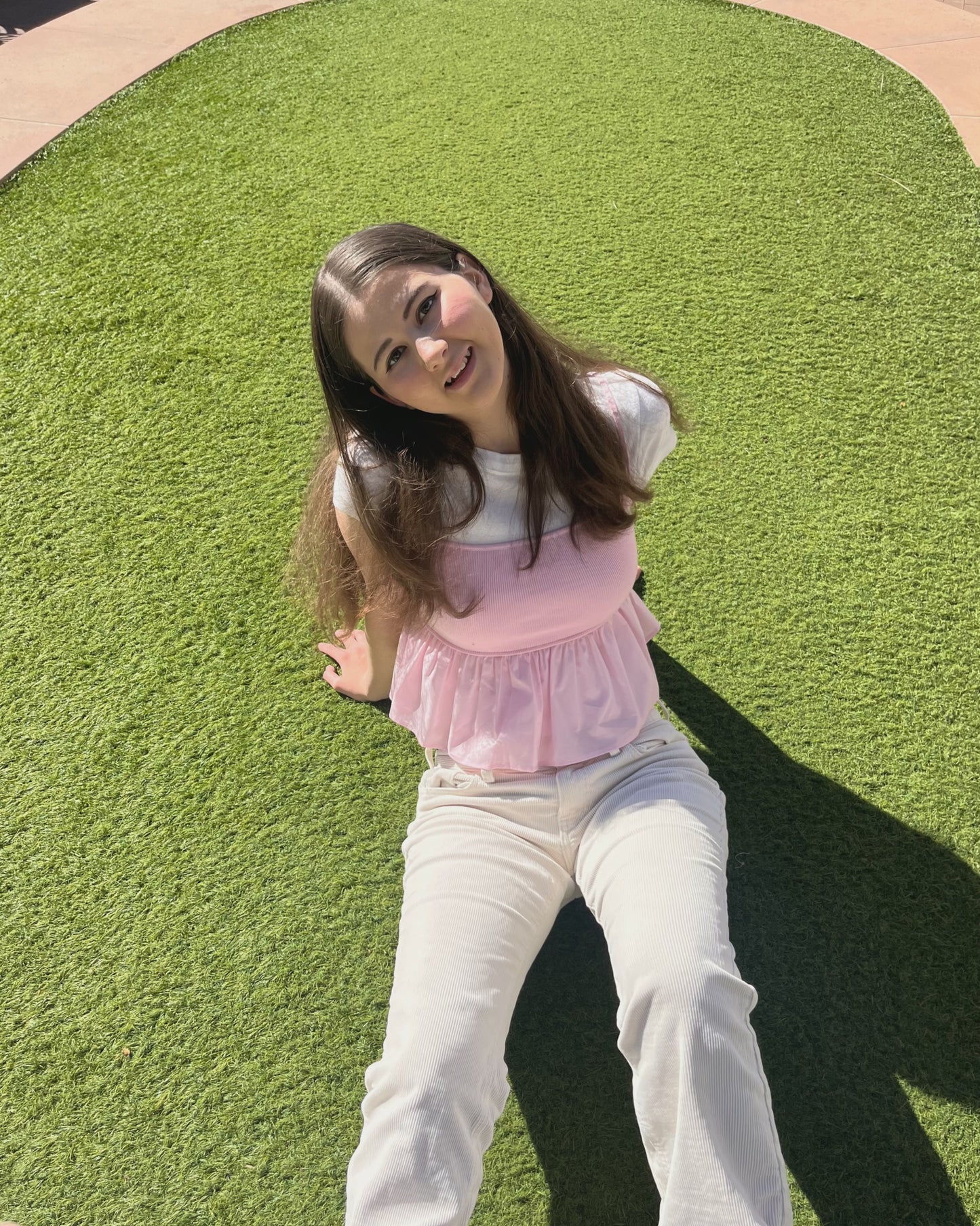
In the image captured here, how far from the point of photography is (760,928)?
7.30 ft

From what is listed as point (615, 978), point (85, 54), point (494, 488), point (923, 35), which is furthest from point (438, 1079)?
point (85, 54)

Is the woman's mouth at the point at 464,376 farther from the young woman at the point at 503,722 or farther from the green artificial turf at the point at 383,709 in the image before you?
the green artificial turf at the point at 383,709

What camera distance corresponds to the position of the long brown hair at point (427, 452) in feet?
5.75

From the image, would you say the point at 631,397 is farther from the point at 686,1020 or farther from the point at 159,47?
the point at 159,47

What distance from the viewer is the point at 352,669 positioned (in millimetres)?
2641

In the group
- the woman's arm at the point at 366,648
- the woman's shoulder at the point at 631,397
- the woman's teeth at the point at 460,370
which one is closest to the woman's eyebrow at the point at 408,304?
the woman's teeth at the point at 460,370

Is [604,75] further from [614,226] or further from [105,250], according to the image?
[105,250]

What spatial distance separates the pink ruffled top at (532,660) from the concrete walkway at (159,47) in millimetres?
3460

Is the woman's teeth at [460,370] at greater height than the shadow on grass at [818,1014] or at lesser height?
greater

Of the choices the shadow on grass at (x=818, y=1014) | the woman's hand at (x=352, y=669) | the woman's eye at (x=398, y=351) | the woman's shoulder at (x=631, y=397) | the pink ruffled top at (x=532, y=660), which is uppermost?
the woman's eye at (x=398, y=351)

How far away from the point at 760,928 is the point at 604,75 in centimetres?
408

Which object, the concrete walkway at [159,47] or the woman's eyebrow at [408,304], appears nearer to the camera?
the woman's eyebrow at [408,304]

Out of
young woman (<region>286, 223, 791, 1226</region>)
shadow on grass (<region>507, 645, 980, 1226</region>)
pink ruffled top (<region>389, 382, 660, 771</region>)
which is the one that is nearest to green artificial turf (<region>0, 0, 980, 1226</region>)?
shadow on grass (<region>507, 645, 980, 1226</region>)

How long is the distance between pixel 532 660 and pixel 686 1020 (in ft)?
2.41
